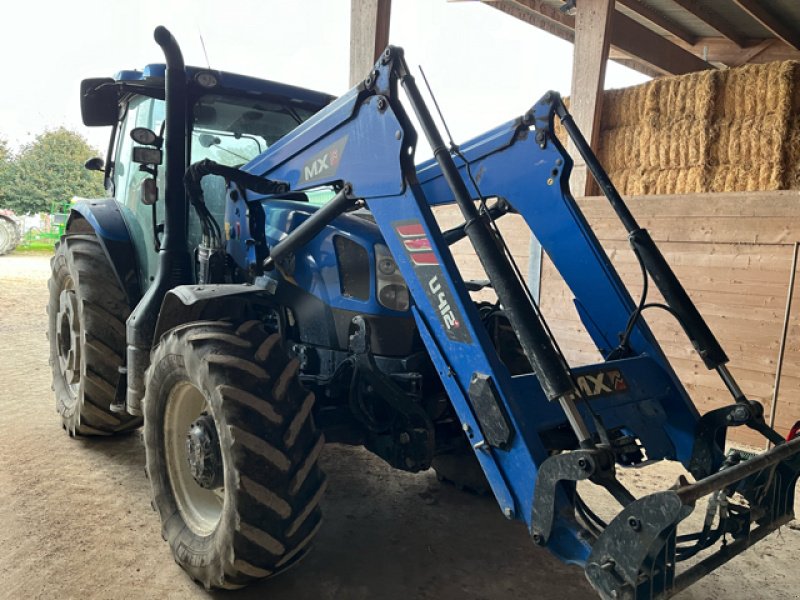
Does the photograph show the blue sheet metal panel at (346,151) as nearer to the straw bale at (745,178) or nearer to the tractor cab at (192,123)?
the tractor cab at (192,123)

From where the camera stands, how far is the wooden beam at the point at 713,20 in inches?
270

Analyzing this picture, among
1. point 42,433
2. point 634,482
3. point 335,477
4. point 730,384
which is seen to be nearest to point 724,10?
point 634,482

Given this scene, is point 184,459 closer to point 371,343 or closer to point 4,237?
point 371,343

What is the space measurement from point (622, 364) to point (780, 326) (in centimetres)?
259

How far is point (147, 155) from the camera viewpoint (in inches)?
129

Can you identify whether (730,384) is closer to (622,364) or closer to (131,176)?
(622,364)

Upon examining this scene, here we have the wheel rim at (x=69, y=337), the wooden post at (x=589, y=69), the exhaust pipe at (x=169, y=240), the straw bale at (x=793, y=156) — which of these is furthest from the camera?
the wooden post at (x=589, y=69)

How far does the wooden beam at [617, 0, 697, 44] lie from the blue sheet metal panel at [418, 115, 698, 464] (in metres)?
4.92

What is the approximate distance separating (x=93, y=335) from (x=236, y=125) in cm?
153

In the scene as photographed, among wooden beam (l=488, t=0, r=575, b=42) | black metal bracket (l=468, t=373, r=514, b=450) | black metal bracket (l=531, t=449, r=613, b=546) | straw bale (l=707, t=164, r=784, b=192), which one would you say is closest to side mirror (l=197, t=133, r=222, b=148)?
black metal bracket (l=468, t=373, r=514, b=450)

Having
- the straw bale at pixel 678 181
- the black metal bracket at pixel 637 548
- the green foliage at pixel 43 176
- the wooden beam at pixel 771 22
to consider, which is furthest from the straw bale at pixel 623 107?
the green foliage at pixel 43 176

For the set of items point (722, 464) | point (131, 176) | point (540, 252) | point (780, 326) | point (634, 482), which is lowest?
point (634, 482)

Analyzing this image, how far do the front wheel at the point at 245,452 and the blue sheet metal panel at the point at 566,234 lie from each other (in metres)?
1.16

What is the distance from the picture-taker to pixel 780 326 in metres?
4.31
